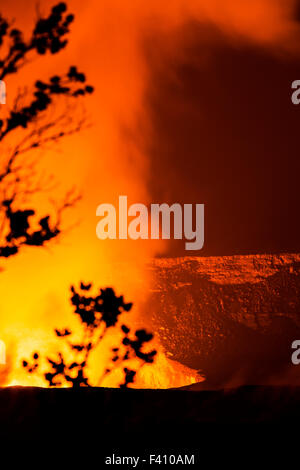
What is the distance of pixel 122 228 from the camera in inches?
548

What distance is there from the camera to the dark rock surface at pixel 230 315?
17109 millimetres

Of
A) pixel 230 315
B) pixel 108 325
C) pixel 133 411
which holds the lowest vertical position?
pixel 133 411

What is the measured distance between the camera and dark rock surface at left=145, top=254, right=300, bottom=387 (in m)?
17.1

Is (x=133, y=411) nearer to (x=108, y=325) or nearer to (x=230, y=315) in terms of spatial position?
(x=108, y=325)

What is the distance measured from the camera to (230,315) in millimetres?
18328
